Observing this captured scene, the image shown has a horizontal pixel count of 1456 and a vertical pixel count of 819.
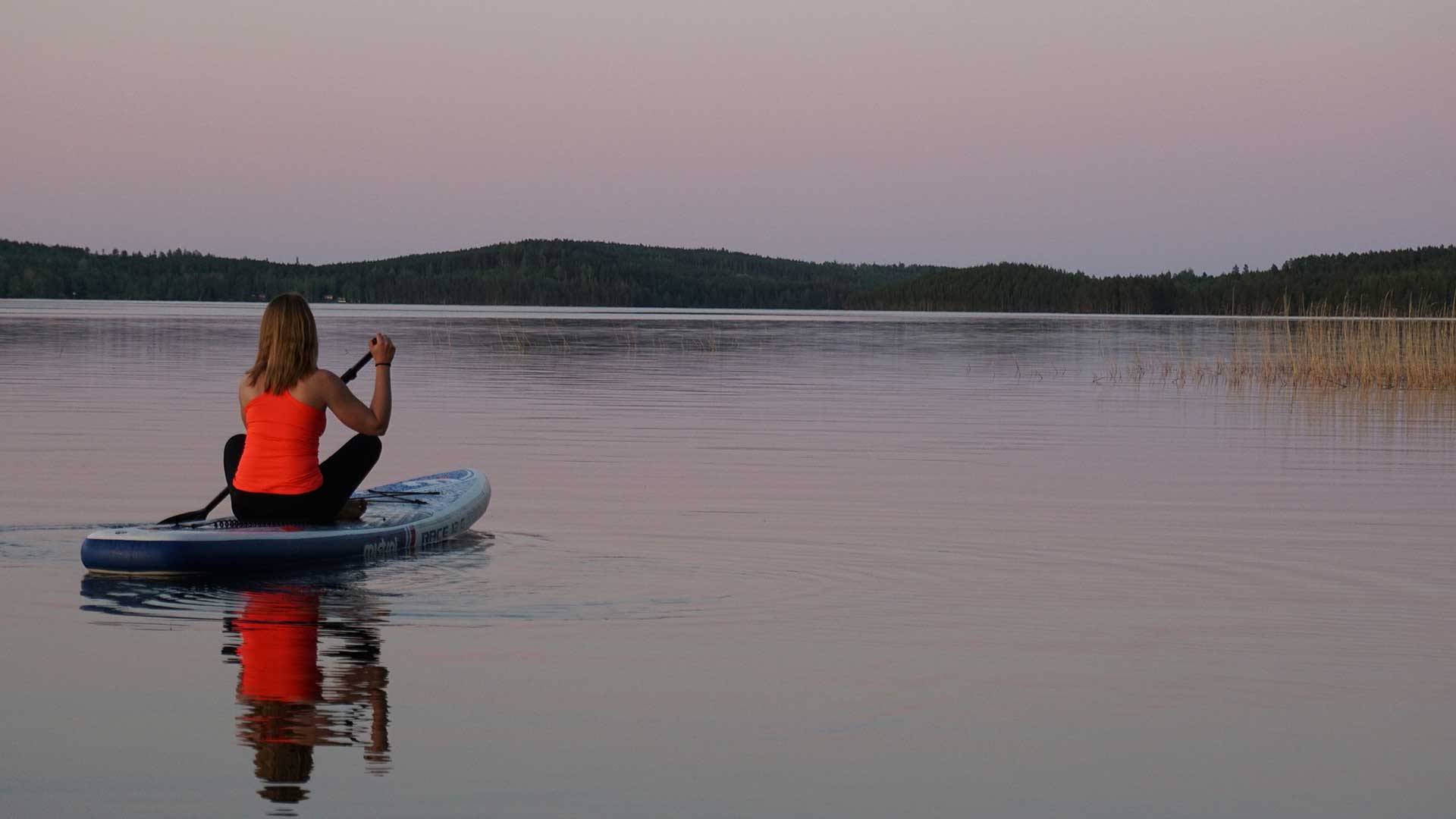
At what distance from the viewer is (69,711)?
6.25 meters

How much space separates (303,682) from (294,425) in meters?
3.25

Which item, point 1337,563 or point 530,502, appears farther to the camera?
point 530,502

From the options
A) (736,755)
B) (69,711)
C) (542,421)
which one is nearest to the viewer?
(736,755)

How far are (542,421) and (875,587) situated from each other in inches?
448

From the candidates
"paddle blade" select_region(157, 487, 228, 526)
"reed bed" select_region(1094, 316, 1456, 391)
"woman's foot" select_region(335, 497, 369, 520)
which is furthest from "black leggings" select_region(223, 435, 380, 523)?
"reed bed" select_region(1094, 316, 1456, 391)

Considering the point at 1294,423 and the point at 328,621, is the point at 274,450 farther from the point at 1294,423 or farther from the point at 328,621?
the point at 1294,423

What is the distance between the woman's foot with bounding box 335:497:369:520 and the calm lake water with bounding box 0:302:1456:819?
24.7 inches

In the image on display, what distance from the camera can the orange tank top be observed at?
9648 millimetres

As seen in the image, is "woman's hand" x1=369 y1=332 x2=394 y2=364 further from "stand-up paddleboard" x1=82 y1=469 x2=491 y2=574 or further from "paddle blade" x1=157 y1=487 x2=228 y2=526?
"paddle blade" x1=157 y1=487 x2=228 y2=526

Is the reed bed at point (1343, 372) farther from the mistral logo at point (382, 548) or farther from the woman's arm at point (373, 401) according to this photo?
the woman's arm at point (373, 401)

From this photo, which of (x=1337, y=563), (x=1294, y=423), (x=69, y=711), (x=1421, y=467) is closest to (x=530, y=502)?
(x=1337, y=563)

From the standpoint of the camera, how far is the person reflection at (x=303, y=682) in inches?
223

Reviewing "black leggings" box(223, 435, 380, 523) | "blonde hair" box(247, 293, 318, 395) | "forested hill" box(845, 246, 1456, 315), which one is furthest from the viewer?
"forested hill" box(845, 246, 1456, 315)

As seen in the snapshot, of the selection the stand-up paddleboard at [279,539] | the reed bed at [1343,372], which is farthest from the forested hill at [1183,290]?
the stand-up paddleboard at [279,539]
